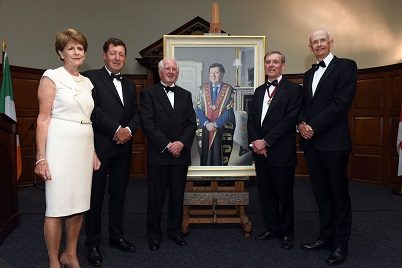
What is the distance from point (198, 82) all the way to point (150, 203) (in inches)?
47.9

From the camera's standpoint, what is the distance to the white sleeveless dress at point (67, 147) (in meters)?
2.19

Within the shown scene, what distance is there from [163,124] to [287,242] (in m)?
1.49

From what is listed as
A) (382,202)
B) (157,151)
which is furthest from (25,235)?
(382,202)

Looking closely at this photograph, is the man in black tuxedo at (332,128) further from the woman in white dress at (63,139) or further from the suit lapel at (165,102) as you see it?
the woman in white dress at (63,139)

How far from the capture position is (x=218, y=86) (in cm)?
345

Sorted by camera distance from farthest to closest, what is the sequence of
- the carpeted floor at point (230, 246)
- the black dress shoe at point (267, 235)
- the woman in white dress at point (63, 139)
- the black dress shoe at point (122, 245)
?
the black dress shoe at point (267, 235) → the black dress shoe at point (122, 245) → the carpeted floor at point (230, 246) → the woman in white dress at point (63, 139)

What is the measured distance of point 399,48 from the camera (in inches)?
267

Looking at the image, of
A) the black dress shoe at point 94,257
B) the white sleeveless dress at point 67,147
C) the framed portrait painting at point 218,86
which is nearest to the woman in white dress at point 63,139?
the white sleeveless dress at point 67,147

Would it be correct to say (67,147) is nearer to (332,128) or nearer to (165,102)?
(165,102)

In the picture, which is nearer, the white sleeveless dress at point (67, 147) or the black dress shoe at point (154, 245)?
the white sleeveless dress at point (67, 147)

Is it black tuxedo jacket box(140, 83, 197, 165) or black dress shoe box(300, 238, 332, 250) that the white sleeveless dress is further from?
black dress shoe box(300, 238, 332, 250)

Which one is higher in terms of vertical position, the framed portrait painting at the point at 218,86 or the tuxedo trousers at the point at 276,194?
the framed portrait painting at the point at 218,86

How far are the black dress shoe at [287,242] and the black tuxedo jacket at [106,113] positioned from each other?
158 centimetres

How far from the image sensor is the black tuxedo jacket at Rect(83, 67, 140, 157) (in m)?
2.73
